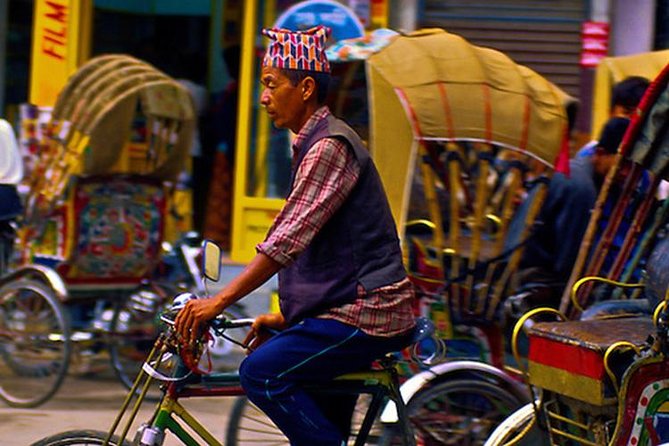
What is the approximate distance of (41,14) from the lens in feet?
30.9

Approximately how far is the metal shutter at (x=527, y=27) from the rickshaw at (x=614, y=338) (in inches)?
174

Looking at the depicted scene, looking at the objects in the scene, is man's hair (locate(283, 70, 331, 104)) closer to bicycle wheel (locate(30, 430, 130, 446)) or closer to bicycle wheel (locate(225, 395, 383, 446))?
bicycle wheel (locate(30, 430, 130, 446))

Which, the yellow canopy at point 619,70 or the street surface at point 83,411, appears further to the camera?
the yellow canopy at point 619,70

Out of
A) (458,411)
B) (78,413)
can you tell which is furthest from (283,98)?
(78,413)

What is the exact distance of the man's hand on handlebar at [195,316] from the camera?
142 inches

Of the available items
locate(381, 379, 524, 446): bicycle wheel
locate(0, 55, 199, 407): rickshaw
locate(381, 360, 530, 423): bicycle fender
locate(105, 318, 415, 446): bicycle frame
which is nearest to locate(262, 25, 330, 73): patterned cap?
locate(105, 318, 415, 446): bicycle frame

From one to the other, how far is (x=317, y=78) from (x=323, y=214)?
412mm

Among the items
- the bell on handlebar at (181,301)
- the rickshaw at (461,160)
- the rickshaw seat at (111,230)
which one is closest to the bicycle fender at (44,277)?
the rickshaw seat at (111,230)

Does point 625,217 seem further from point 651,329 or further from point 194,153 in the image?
point 194,153

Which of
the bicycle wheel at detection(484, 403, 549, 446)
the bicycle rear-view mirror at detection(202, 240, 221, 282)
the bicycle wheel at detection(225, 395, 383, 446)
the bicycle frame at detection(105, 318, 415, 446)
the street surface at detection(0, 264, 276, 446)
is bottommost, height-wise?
the street surface at detection(0, 264, 276, 446)

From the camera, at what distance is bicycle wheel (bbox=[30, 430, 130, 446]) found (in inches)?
151

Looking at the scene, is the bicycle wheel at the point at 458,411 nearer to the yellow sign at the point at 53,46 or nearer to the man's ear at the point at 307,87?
the man's ear at the point at 307,87

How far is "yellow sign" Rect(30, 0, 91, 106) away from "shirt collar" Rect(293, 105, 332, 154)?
19.4 feet

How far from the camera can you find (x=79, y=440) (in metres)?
3.88
